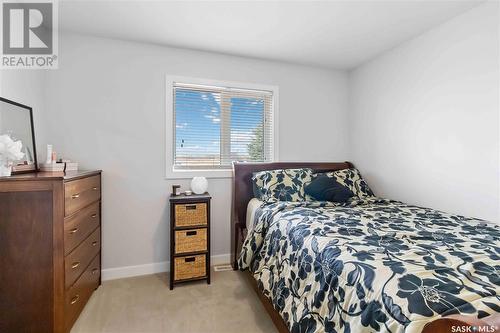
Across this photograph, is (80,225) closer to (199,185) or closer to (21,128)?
(21,128)

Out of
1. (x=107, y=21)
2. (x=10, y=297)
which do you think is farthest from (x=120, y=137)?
(x=10, y=297)

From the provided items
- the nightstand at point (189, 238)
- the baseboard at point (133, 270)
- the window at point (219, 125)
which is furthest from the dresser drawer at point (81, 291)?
the window at point (219, 125)

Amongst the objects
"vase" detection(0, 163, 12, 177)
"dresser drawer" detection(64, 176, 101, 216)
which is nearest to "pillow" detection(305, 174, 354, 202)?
A: "dresser drawer" detection(64, 176, 101, 216)

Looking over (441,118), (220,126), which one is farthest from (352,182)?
(220,126)

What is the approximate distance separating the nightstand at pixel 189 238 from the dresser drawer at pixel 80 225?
25.3 inches

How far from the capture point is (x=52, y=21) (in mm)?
2172

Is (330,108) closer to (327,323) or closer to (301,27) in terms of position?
(301,27)

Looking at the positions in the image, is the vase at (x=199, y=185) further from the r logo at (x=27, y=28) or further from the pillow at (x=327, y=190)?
the r logo at (x=27, y=28)

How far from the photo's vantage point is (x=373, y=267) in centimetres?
104

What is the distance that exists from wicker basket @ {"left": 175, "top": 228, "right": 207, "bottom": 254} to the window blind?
77cm

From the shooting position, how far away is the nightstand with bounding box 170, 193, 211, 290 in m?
2.27

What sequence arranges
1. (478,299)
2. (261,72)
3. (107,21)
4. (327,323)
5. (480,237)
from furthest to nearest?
1. (261,72)
2. (107,21)
3. (480,237)
4. (327,323)
5. (478,299)

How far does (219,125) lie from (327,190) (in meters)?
1.39

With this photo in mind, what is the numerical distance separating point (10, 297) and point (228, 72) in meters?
2.56
